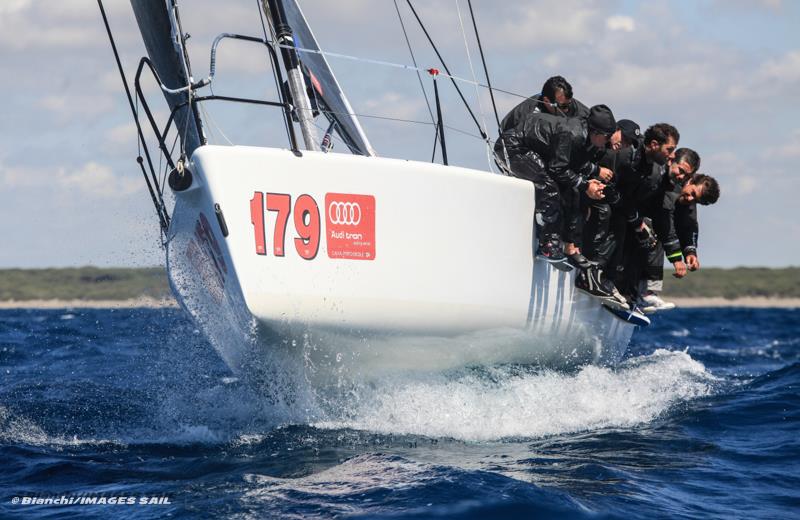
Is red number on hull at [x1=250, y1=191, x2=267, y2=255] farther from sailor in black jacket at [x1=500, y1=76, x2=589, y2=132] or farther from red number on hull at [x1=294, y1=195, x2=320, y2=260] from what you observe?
sailor in black jacket at [x1=500, y1=76, x2=589, y2=132]

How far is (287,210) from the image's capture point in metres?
4.86

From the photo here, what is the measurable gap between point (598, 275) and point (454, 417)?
1.66 meters

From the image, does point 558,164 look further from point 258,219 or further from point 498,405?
point 258,219

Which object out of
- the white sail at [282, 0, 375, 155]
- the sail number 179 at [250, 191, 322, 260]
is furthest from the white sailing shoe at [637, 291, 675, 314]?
the sail number 179 at [250, 191, 322, 260]

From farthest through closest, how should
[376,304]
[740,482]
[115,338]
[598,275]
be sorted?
[115,338], [598,275], [376,304], [740,482]

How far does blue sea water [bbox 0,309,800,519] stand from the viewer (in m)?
4.00

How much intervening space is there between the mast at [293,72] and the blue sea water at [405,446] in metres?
1.39

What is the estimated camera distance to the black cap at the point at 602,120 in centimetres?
608

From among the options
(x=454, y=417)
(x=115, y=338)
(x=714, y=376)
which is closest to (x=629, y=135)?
(x=454, y=417)

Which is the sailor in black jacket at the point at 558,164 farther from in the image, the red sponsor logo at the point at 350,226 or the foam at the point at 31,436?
the foam at the point at 31,436

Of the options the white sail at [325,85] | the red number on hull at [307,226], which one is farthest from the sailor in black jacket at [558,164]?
the red number on hull at [307,226]

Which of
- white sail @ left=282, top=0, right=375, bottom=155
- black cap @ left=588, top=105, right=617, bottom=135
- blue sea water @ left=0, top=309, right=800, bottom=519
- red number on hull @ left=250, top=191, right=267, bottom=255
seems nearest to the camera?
blue sea water @ left=0, top=309, right=800, bottom=519

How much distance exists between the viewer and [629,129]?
6574 mm

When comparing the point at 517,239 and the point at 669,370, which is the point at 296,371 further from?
the point at 669,370
